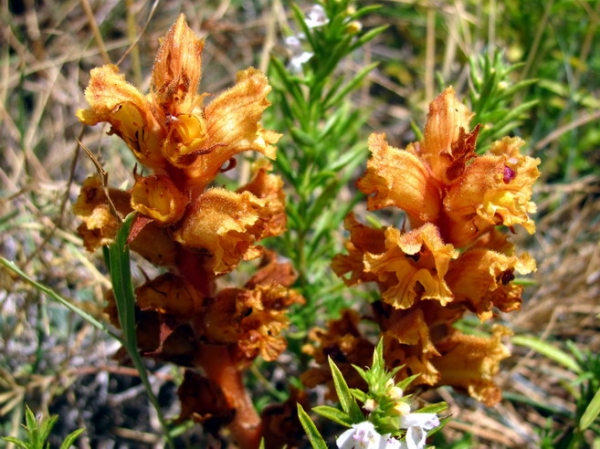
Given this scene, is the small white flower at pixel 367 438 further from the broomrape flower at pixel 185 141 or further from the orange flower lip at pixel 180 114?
the orange flower lip at pixel 180 114

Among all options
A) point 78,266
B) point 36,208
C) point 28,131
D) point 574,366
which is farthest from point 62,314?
point 574,366

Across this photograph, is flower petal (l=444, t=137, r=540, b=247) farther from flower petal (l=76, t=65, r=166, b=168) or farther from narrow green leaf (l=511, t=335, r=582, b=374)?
narrow green leaf (l=511, t=335, r=582, b=374)

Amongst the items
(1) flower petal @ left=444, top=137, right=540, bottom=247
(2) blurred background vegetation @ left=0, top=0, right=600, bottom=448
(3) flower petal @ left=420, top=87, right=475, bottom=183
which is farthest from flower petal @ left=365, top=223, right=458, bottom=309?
(2) blurred background vegetation @ left=0, top=0, right=600, bottom=448

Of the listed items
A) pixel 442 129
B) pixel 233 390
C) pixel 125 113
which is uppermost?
pixel 125 113

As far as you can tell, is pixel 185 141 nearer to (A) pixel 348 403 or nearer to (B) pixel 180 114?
(B) pixel 180 114

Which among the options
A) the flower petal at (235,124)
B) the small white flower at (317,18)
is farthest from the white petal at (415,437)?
the small white flower at (317,18)

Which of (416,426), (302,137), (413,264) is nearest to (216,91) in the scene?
(302,137)
